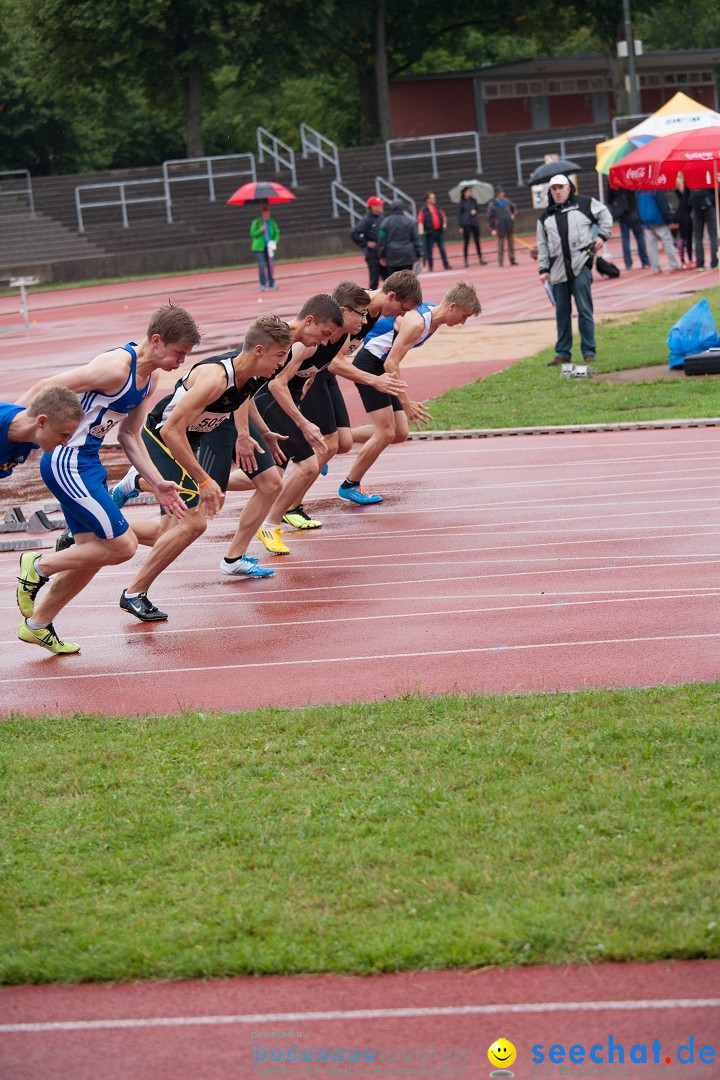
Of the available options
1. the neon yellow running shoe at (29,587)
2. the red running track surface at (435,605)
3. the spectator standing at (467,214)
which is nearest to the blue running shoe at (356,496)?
the red running track surface at (435,605)

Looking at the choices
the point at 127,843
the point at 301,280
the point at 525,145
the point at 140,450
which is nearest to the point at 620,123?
the point at 525,145

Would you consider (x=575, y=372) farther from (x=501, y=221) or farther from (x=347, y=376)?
(x=501, y=221)

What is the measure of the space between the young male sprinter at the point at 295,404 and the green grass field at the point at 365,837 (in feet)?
11.3

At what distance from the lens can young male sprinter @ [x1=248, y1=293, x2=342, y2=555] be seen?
884 cm

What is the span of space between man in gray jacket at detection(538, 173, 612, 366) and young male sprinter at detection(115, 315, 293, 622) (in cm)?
765

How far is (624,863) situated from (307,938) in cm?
105

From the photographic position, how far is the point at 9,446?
703 cm

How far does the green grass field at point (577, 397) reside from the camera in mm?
13273

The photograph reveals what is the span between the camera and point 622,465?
36.8ft

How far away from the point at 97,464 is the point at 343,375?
313cm

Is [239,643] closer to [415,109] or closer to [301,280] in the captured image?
[301,280]

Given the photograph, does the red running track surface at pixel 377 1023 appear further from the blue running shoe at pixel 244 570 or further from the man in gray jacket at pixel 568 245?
the man in gray jacket at pixel 568 245

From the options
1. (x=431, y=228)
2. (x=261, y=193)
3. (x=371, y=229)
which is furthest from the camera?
(x=261, y=193)

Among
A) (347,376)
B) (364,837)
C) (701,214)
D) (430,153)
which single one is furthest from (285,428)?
(430,153)
